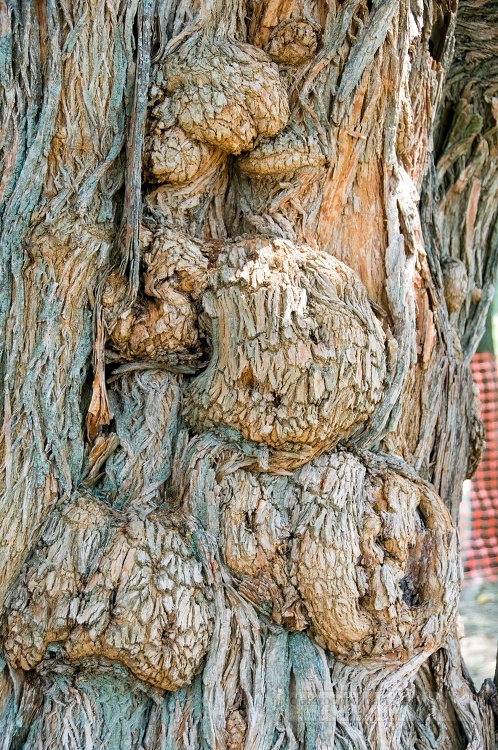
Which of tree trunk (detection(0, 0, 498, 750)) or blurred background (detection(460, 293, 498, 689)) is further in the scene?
blurred background (detection(460, 293, 498, 689))

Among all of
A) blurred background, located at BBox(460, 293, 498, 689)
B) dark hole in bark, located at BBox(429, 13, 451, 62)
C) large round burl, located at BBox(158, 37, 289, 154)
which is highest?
dark hole in bark, located at BBox(429, 13, 451, 62)

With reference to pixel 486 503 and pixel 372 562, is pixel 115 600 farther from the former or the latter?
pixel 486 503

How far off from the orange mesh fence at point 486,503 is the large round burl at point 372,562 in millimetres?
3649

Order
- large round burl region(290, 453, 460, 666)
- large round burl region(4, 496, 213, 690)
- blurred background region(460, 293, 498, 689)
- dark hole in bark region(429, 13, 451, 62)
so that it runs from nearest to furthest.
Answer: large round burl region(4, 496, 213, 690)
large round burl region(290, 453, 460, 666)
dark hole in bark region(429, 13, 451, 62)
blurred background region(460, 293, 498, 689)

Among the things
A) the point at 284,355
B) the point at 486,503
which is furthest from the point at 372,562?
the point at 486,503

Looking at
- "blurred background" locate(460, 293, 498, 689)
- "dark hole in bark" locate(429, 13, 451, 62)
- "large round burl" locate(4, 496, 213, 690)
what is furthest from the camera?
"blurred background" locate(460, 293, 498, 689)

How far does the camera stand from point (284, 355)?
5.81 ft

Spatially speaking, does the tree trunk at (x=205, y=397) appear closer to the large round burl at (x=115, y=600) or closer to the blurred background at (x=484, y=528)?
the large round burl at (x=115, y=600)

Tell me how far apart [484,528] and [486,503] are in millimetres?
181

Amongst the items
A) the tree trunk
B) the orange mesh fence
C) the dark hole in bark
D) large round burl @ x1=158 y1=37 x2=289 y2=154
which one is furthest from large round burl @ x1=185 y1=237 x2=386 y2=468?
the orange mesh fence

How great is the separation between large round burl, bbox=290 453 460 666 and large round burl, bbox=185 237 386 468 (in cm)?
10

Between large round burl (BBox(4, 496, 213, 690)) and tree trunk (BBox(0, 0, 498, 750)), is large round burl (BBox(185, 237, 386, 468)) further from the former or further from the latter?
large round burl (BBox(4, 496, 213, 690))

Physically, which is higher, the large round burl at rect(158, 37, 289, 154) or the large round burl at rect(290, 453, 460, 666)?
the large round burl at rect(158, 37, 289, 154)

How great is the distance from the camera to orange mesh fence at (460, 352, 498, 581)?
543cm
